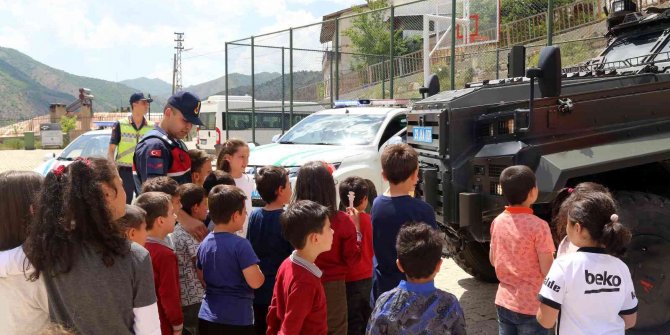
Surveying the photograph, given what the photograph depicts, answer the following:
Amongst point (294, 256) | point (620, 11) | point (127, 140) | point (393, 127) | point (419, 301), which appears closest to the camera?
point (419, 301)

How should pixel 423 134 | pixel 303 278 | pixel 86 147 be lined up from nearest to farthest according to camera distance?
pixel 303 278, pixel 423 134, pixel 86 147

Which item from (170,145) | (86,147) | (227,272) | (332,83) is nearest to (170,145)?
(170,145)

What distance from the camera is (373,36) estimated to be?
59.3 feet

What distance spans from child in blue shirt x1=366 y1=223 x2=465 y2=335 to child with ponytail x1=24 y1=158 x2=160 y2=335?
Result: 3.07 feet

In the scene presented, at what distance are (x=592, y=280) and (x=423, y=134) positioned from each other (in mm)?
2405

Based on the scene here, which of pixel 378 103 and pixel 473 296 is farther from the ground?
pixel 378 103

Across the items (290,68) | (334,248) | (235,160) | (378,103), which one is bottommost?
(334,248)

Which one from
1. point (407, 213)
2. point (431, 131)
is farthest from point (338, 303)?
point (431, 131)

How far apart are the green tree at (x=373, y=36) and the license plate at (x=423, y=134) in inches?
345

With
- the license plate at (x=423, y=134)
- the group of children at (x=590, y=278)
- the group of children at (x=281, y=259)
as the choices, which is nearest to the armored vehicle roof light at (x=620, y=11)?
the license plate at (x=423, y=134)

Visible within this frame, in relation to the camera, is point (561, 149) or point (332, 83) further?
point (332, 83)

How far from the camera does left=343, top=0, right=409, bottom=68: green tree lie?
15.1 meters

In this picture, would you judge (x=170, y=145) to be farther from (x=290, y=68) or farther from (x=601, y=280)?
(x=290, y=68)

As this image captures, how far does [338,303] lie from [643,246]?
201 centimetres
